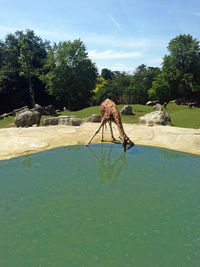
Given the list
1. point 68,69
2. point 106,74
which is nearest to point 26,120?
point 68,69

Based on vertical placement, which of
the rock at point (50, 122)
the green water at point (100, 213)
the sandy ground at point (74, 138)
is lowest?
the green water at point (100, 213)

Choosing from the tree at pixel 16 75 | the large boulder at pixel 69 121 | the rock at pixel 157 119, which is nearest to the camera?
the rock at pixel 157 119

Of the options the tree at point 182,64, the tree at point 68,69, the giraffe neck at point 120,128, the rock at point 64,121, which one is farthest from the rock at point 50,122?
the tree at point 182,64

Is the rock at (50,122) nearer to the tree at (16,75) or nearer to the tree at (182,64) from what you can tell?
the tree at (16,75)

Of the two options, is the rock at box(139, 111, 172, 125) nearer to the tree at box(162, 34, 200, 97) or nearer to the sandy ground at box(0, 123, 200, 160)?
the sandy ground at box(0, 123, 200, 160)

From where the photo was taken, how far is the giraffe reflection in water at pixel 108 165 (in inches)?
322

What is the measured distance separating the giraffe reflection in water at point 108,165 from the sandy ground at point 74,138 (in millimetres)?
2216

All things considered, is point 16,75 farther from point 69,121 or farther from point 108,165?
point 108,165

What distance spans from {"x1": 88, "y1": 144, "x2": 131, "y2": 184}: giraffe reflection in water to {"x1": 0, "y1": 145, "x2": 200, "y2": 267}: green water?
1.4 inches

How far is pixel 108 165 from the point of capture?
966 centimetres

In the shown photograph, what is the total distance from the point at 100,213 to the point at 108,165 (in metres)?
3.87

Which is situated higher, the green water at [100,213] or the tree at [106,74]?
the tree at [106,74]

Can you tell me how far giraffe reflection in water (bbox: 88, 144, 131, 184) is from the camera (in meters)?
8.19

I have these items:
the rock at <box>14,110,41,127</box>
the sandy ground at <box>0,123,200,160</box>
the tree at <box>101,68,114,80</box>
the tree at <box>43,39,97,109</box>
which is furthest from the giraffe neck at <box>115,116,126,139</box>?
the tree at <box>101,68,114,80</box>
